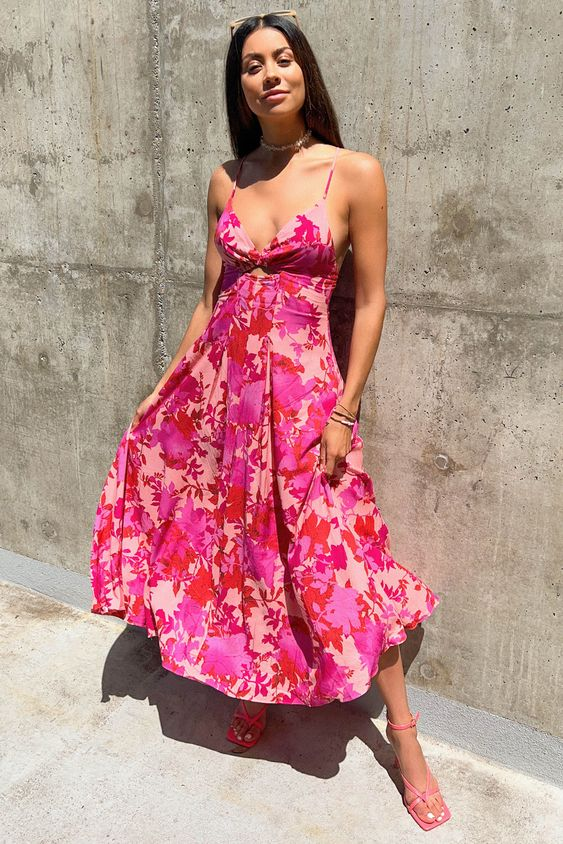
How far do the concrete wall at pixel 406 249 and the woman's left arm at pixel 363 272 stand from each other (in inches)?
9.1

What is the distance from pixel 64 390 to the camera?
10.0 ft

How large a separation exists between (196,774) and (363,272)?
160cm

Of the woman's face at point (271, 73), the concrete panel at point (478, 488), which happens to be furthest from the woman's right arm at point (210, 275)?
the concrete panel at point (478, 488)

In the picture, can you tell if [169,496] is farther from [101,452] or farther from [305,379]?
[101,452]

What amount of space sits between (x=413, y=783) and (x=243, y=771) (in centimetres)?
53

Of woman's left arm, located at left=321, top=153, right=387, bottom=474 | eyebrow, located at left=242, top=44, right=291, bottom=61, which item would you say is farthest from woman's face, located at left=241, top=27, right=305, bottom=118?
woman's left arm, located at left=321, top=153, right=387, bottom=474

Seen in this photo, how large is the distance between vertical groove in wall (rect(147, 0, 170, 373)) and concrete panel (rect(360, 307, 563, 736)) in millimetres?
856

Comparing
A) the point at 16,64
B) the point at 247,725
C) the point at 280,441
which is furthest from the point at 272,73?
the point at 247,725

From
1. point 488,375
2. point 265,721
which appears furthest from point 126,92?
point 265,721

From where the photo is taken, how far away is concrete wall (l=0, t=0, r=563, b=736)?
1967 millimetres

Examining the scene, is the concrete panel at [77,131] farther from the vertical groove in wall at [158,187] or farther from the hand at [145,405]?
the hand at [145,405]

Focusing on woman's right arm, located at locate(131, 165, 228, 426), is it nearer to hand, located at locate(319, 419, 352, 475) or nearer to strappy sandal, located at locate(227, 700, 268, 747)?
hand, located at locate(319, 419, 352, 475)

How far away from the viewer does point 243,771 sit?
229 centimetres

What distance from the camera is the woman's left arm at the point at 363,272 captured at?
190 centimetres
